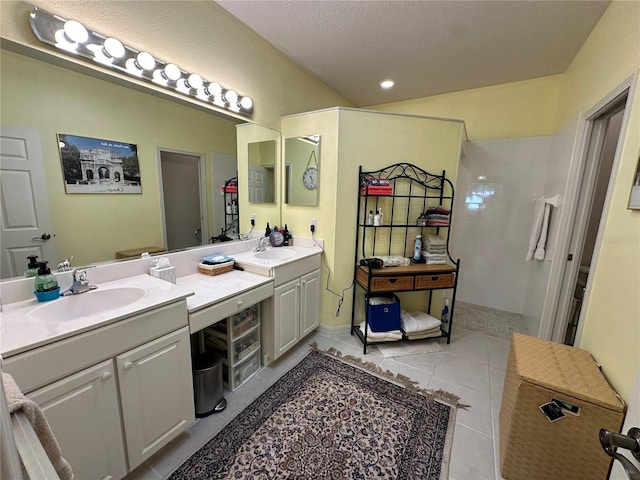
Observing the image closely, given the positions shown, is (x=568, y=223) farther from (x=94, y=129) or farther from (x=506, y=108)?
(x=94, y=129)

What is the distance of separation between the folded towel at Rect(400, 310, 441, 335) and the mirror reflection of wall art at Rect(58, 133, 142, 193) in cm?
240

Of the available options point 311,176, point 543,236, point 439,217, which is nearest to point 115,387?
point 311,176

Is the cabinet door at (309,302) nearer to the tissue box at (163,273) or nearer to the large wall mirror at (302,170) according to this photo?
the large wall mirror at (302,170)

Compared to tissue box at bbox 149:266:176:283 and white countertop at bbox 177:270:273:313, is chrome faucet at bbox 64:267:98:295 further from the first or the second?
white countertop at bbox 177:270:273:313

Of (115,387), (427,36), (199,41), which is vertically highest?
(427,36)

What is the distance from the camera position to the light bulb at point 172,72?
166cm

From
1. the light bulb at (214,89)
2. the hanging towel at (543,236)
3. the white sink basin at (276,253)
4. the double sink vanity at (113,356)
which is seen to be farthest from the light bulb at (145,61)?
the hanging towel at (543,236)

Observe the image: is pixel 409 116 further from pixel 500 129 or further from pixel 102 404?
pixel 102 404

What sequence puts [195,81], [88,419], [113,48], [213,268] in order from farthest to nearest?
[213,268]
[195,81]
[113,48]
[88,419]

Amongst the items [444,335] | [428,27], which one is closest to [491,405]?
[444,335]

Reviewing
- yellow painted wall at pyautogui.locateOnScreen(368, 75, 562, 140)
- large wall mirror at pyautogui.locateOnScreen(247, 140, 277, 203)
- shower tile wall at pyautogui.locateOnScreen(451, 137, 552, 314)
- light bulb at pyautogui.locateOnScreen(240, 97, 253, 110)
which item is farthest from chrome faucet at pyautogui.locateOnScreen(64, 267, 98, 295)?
yellow painted wall at pyautogui.locateOnScreen(368, 75, 562, 140)

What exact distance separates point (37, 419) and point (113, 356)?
0.62 metres

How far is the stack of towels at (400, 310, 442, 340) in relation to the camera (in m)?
2.45

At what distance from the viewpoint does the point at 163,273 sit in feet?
5.35
